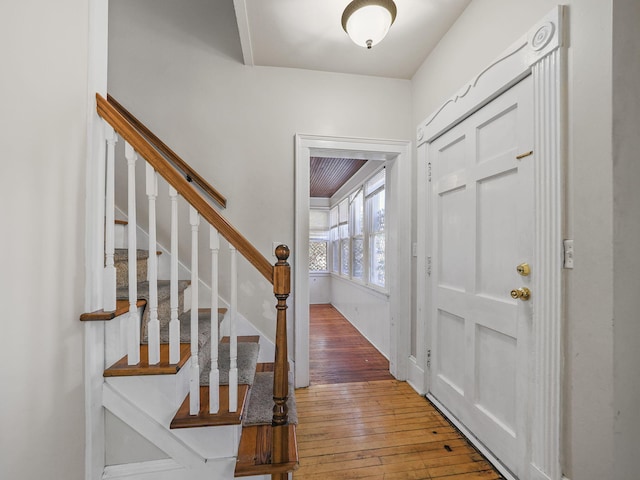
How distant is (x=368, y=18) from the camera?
5.03 feet

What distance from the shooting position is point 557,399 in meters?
1.18

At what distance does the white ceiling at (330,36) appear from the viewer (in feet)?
5.75

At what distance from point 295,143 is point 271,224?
692 millimetres

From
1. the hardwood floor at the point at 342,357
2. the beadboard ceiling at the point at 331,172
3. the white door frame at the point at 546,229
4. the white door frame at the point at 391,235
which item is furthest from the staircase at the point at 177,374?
the beadboard ceiling at the point at 331,172

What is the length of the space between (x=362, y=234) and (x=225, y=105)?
265 cm

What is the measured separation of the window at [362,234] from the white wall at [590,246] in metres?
2.28

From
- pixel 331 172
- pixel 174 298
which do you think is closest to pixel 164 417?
pixel 174 298

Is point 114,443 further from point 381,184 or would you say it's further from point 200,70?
point 381,184

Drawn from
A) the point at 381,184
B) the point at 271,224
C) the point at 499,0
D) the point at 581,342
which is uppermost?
the point at 499,0

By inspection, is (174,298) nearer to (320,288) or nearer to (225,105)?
(225,105)

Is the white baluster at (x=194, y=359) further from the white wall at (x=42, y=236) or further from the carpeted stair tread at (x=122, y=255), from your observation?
the carpeted stair tread at (x=122, y=255)

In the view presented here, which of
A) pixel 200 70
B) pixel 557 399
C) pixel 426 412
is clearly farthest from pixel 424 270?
pixel 200 70

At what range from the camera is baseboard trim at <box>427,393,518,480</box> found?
1458mm

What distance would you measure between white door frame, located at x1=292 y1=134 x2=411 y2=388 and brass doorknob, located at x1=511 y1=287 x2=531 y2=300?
1.07 meters
